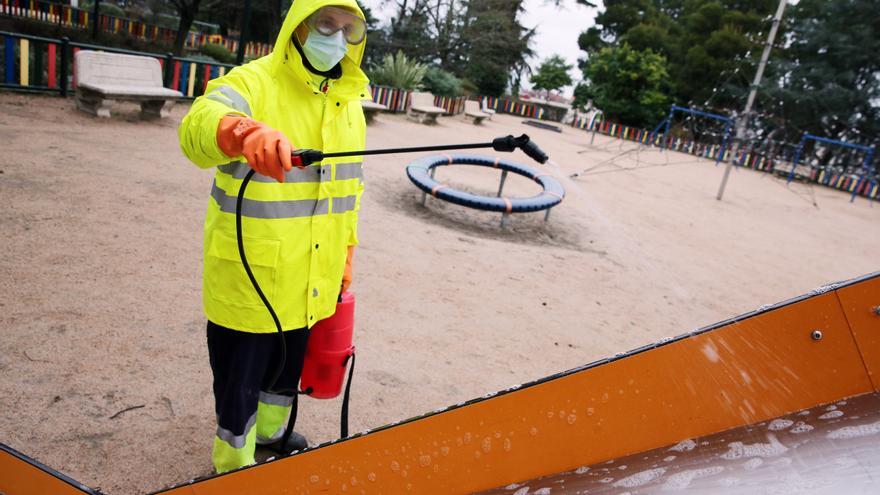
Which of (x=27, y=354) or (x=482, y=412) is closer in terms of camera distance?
(x=482, y=412)

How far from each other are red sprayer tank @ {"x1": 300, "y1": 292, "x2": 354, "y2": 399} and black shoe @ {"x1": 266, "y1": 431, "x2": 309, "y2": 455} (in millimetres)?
289

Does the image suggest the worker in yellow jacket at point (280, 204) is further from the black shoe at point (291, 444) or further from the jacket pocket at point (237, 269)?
the black shoe at point (291, 444)

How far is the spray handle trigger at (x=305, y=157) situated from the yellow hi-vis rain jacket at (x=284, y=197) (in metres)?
0.28

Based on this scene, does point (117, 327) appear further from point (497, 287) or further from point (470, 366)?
point (497, 287)

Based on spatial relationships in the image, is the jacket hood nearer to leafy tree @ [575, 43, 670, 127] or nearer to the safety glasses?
the safety glasses

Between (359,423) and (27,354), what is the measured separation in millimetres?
1471

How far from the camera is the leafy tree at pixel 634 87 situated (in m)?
25.9

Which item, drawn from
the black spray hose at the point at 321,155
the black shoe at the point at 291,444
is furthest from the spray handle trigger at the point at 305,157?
the black shoe at the point at 291,444

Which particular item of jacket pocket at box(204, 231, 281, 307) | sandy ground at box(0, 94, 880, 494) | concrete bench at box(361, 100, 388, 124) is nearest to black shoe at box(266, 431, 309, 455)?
sandy ground at box(0, 94, 880, 494)

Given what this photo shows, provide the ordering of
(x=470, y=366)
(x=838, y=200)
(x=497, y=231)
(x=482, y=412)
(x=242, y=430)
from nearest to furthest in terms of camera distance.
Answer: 1. (x=482, y=412)
2. (x=242, y=430)
3. (x=470, y=366)
4. (x=497, y=231)
5. (x=838, y=200)

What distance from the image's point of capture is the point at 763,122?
22438mm

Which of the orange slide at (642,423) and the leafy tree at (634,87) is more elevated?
the leafy tree at (634,87)

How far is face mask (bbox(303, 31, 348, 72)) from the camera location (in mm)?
1710

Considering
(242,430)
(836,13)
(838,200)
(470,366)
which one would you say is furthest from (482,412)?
(836,13)
